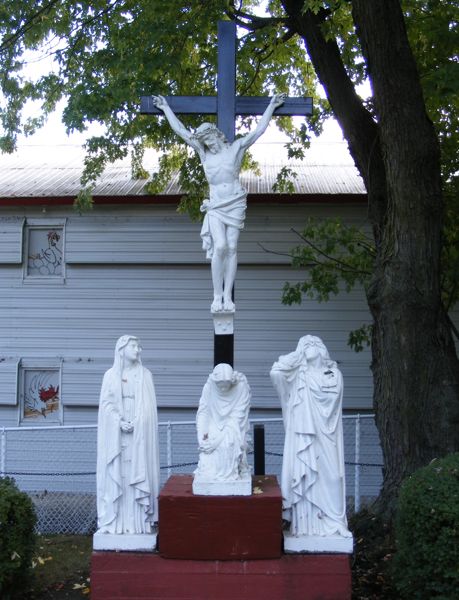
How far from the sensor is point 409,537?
6.09 metres

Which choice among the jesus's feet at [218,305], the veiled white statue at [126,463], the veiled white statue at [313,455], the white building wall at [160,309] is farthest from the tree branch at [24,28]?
the veiled white statue at [313,455]

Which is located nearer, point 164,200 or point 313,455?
point 313,455

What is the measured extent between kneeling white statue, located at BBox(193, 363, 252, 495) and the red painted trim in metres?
5.72

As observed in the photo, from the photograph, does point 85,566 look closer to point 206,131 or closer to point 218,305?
point 218,305

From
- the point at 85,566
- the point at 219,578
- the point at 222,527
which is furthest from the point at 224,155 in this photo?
the point at 85,566

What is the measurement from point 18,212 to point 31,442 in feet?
12.1

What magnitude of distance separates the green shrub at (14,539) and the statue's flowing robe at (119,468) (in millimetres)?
812

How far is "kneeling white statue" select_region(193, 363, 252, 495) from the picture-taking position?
5934mm

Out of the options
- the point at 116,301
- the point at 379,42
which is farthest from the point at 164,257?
the point at 379,42

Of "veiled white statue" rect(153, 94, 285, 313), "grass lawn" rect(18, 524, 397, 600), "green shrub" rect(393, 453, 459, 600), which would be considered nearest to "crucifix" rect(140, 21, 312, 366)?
"veiled white statue" rect(153, 94, 285, 313)

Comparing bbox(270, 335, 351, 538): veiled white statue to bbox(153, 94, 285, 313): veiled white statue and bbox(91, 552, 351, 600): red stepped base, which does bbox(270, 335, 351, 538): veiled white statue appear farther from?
bbox(153, 94, 285, 313): veiled white statue

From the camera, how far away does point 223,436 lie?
6074 mm

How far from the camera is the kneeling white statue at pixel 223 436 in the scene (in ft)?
19.5

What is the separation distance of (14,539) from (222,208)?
338cm
